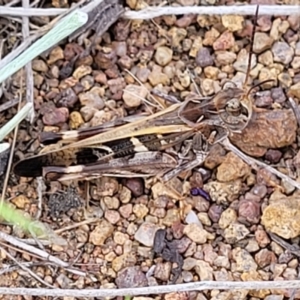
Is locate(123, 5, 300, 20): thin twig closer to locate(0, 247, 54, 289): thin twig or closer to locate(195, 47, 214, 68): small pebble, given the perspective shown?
locate(195, 47, 214, 68): small pebble

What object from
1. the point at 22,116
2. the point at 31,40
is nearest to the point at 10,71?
the point at 22,116

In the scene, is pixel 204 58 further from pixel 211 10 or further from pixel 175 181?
pixel 175 181

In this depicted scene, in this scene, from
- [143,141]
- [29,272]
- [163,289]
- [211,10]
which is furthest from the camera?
[211,10]

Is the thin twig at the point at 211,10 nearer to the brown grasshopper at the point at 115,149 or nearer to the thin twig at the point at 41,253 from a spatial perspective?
the brown grasshopper at the point at 115,149

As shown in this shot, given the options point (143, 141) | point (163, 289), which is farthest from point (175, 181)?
point (163, 289)

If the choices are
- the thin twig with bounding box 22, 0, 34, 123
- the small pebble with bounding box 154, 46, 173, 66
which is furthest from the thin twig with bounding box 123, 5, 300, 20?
the thin twig with bounding box 22, 0, 34, 123
